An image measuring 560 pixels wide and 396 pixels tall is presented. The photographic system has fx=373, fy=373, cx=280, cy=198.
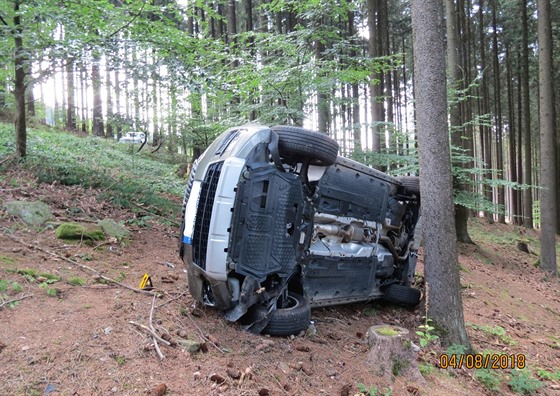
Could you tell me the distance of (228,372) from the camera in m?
2.79

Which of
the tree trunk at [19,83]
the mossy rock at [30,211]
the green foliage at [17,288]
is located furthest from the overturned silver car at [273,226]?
the tree trunk at [19,83]

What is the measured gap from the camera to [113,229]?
5.99 meters

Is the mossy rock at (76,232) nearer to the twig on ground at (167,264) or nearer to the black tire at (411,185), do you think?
the twig on ground at (167,264)

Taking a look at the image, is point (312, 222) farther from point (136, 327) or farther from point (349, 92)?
point (349, 92)

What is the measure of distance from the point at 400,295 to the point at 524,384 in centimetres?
175

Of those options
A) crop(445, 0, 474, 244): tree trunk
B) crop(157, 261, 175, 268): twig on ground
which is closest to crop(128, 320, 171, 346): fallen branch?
crop(157, 261, 175, 268): twig on ground

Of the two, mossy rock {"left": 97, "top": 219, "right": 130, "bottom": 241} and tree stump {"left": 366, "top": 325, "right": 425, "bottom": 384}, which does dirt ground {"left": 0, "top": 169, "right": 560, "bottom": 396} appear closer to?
tree stump {"left": 366, "top": 325, "right": 425, "bottom": 384}

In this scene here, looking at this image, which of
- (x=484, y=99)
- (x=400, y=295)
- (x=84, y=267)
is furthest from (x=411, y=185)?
(x=484, y=99)

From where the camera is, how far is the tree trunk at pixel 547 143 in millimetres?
11414

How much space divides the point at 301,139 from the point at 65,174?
252 inches

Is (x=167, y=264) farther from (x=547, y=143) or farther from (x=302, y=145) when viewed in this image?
(x=547, y=143)

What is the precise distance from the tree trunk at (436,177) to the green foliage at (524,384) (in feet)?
1.78
